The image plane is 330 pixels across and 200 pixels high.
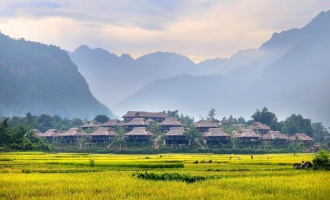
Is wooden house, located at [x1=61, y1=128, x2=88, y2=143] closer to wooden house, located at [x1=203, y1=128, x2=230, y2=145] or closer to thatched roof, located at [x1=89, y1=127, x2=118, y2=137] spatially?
thatched roof, located at [x1=89, y1=127, x2=118, y2=137]

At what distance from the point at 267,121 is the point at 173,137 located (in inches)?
1296

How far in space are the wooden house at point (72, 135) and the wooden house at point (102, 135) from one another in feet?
10.6

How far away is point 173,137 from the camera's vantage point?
72312mm

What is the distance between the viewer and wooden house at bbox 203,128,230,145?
71.9 meters

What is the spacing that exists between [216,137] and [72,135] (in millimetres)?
27681

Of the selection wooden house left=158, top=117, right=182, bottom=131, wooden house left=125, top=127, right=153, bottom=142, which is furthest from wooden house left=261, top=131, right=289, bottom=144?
wooden house left=125, top=127, right=153, bottom=142

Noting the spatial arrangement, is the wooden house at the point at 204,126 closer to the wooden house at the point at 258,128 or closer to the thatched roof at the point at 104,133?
the wooden house at the point at 258,128

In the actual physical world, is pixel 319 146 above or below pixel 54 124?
below

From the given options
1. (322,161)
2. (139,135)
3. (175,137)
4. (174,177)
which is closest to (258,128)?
(175,137)

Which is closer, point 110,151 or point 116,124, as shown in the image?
point 110,151

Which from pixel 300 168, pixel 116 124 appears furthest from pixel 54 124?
pixel 300 168

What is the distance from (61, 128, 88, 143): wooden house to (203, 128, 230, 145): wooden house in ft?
77.1

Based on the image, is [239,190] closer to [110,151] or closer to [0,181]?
[0,181]

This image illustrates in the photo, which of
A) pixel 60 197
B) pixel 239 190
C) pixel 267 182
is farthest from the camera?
pixel 267 182
